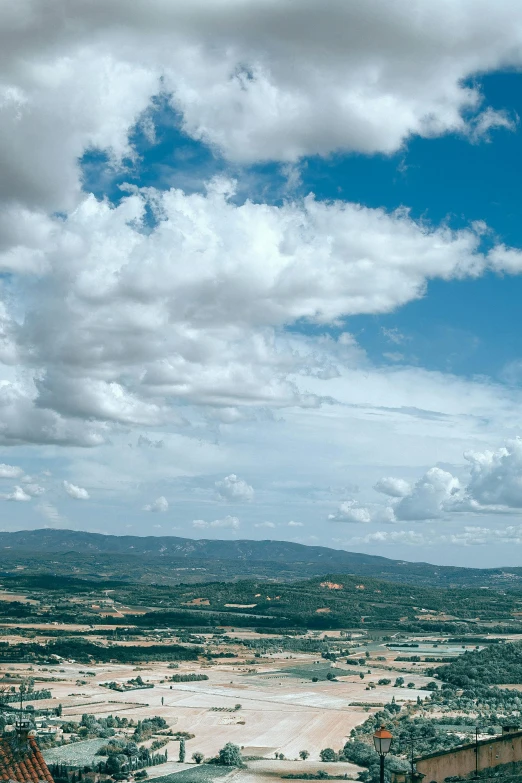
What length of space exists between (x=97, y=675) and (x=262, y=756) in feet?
260

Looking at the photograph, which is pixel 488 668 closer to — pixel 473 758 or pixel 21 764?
pixel 473 758

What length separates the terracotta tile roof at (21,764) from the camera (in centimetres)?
3888

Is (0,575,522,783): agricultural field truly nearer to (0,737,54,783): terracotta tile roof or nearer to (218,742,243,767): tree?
(218,742,243,767): tree

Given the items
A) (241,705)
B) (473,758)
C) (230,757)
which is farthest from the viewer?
(241,705)

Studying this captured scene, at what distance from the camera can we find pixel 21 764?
3962 cm

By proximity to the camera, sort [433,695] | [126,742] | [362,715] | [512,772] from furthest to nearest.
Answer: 1. [433,695]
2. [362,715]
3. [126,742]
4. [512,772]

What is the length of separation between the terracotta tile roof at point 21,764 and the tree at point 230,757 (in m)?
53.7

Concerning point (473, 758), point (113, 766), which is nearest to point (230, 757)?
point (113, 766)

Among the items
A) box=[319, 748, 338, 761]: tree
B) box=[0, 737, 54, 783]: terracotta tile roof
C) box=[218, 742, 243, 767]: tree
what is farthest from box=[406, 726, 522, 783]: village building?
box=[319, 748, 338, 761]: tree

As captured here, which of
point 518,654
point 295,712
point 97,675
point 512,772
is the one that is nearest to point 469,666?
point 518,654

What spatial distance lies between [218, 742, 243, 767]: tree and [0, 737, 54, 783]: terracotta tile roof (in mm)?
53693

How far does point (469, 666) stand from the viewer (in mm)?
166250

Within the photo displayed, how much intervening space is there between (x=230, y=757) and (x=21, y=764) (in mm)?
55812

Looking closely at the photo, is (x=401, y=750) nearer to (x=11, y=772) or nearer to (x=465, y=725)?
(x=465, y=725)
